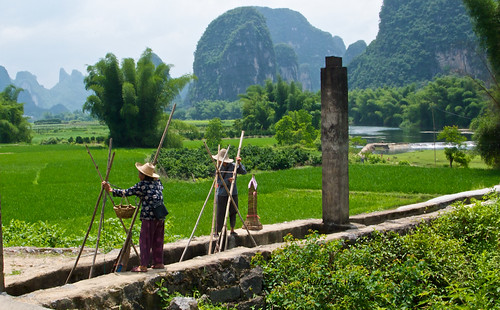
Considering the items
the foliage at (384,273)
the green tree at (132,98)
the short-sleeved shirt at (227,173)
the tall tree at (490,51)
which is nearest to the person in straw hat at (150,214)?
the foliage at (384,273)

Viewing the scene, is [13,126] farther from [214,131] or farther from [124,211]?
[124,211]

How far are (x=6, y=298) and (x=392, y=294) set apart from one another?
12.3 feet

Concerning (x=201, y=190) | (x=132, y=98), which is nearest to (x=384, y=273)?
(x=201, y=190)

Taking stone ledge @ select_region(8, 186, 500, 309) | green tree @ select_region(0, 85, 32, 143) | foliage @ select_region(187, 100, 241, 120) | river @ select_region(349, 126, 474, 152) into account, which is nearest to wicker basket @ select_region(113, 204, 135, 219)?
stone ledge @ select_region(8, 186, 500, 309)

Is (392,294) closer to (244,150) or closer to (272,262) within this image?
(272,262)

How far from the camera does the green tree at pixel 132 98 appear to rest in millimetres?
36125

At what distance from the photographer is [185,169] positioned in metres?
21.0

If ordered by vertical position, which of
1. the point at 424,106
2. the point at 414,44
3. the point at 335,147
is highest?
the point at 414,44

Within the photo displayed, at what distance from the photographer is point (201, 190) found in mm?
16516

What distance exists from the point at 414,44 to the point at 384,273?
11615 cm

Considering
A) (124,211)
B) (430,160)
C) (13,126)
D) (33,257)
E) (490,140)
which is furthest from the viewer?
(13,126)

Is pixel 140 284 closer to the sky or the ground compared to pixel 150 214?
closer to the ground

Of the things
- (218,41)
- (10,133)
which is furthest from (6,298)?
(218,41)

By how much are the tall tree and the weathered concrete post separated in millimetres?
16298
